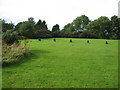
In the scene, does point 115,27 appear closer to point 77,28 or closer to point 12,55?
point 77,28

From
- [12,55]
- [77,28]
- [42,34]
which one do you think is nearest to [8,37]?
[12,55]

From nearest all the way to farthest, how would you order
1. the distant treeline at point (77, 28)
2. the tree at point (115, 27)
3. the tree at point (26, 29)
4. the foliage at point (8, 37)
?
the foliage at point (8, 37) → the tree at point (26, 29) → the distant treeline at point (77, 28) → the tree at point (115, 27)

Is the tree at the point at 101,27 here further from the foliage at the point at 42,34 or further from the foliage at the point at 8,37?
the foliage at the point at 8,37

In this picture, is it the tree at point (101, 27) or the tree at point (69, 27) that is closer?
the tree at point (101, 27)

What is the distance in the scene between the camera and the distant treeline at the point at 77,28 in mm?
25452

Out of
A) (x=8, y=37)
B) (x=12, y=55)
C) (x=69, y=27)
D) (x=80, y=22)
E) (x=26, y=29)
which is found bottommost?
(x=12, y=55)

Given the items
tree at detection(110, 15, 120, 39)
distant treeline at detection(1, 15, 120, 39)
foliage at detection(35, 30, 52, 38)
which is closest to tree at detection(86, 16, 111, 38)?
distant treeline at detection(1, 15, 120, 39)

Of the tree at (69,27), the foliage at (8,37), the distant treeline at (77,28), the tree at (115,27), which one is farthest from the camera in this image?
the tree at (69,27)

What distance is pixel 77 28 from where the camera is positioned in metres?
53.9

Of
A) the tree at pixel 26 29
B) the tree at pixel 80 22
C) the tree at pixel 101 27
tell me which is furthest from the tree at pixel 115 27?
the tree at pixel 26 29

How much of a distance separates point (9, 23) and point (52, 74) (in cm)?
2987

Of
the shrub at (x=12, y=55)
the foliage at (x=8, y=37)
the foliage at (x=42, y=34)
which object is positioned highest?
the foliage at (x=42, y=34)

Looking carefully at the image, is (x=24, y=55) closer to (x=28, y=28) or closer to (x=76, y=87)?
(x=76, y=87)

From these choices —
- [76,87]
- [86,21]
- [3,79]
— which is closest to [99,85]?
[76,87]
